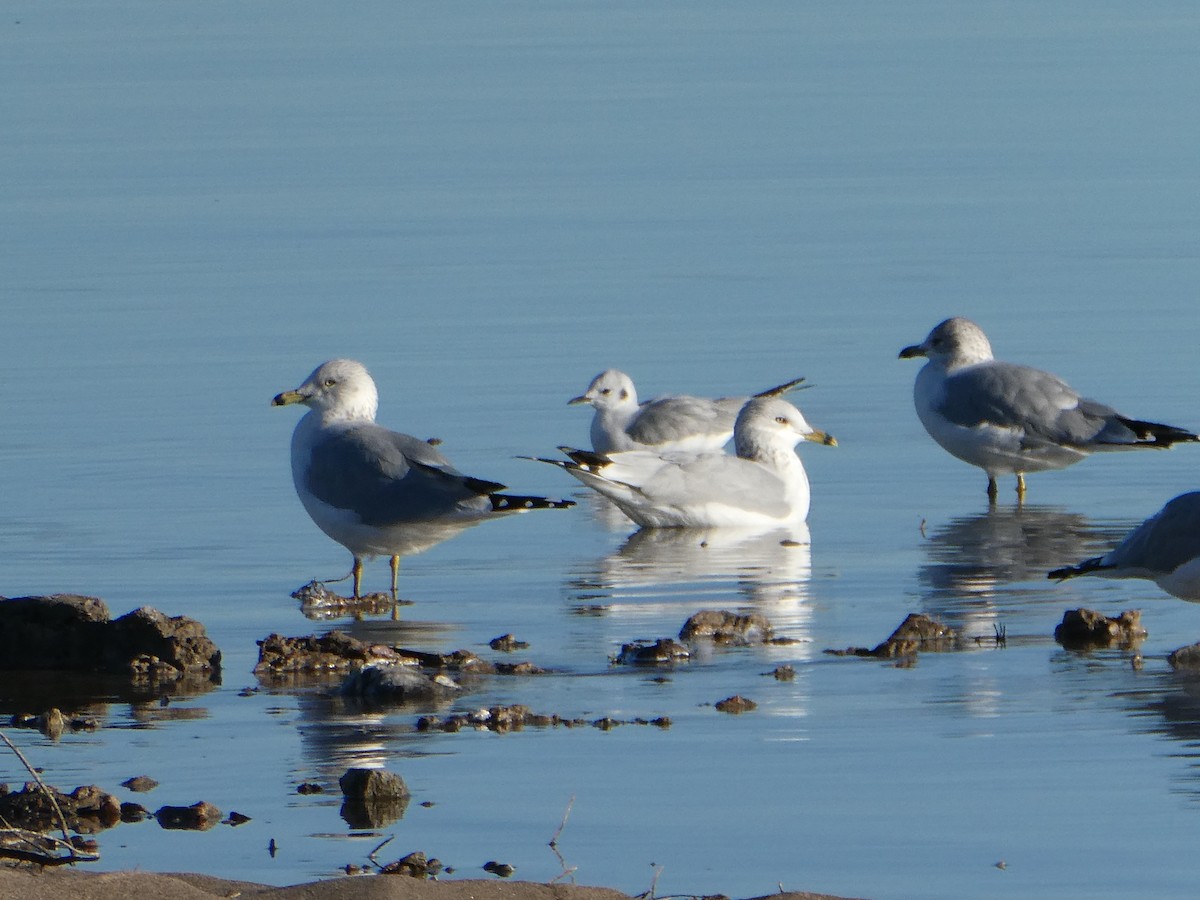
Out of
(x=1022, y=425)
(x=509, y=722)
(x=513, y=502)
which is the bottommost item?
(x=509, y=722)

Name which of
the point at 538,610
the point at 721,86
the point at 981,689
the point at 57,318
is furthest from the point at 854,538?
the point at 721,86

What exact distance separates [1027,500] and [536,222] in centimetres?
939

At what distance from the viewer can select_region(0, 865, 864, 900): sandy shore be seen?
5793mm

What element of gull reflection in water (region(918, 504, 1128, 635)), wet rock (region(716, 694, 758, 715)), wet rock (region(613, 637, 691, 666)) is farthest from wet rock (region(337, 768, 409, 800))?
gull reflection in water (region(918, 504, 1128, 635))

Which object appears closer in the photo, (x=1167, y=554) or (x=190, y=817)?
(x=190, y=817)

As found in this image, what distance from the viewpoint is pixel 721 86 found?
1216 inches

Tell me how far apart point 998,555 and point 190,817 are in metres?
6.11

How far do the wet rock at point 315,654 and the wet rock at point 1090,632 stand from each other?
8.67ft

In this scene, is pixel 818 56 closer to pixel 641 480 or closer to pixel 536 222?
pixel 536 222

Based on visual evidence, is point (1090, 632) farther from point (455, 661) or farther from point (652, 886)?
point (652, 886)

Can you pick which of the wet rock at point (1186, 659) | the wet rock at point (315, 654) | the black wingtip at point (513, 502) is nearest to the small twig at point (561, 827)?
the wet rock at point (315, 654)

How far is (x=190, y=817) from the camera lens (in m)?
6.98

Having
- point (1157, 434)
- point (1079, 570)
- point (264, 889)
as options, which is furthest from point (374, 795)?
point (1157, 434)

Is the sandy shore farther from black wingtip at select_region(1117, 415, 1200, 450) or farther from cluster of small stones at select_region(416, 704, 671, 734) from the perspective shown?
black wingtip at select_region(1117, 415, 1200, 450)
